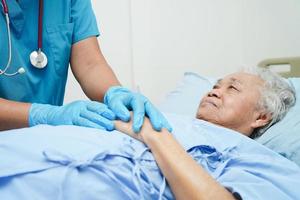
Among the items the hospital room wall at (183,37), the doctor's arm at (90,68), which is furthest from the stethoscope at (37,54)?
the hospital room wall at (183,37)

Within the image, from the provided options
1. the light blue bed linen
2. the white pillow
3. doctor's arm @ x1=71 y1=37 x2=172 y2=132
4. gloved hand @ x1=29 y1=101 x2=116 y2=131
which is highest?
doctor's arm @ x1=71 y1=37 x2=172 y2=132

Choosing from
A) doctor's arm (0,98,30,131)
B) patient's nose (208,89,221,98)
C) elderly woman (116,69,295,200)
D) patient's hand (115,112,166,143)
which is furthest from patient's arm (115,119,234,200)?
patient's nose (208,89,221,98)

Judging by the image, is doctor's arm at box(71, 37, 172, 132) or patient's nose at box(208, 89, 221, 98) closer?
doctor's arm at box(71, 37, 172, 132)

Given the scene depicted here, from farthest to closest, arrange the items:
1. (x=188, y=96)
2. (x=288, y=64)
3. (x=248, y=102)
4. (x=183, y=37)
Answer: (x=183, y=37) → (x=288, y=64) → (x=188, y=96) → (x=248, y=102)

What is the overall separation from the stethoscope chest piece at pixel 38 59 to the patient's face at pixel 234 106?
617 mm

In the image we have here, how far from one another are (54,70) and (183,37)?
104 centimetres

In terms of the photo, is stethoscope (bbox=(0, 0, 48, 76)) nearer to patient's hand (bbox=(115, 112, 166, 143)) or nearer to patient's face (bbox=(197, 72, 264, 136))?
patient's hand (bbox=(115, 112, 166, 143))

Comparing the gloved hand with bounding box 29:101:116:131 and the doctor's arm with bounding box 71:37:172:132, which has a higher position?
the doctor's arm with bounding box 71:37:172:132

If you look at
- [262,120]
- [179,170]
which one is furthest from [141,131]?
[262,120]

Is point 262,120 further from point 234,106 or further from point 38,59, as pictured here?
point 38,59

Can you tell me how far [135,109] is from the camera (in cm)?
102

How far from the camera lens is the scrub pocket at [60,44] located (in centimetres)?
129

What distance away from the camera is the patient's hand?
970mm

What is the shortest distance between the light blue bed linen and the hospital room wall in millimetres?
1171
